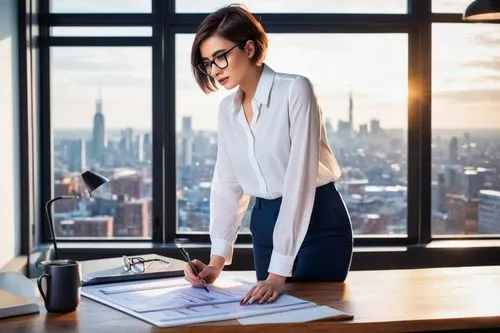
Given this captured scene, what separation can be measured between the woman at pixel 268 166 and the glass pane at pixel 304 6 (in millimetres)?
2351

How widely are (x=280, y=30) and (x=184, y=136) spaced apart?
839mm

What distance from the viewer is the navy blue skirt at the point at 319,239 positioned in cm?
226

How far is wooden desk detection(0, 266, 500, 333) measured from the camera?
174 centimetres

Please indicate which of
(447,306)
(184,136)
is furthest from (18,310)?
(184,136)

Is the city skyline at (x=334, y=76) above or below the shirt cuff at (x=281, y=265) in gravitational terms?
above

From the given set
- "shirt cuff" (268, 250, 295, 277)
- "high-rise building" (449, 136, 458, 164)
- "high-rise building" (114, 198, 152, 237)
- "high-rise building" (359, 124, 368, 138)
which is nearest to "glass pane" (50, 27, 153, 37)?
"high-rise building" (114, 198, 152, 237)

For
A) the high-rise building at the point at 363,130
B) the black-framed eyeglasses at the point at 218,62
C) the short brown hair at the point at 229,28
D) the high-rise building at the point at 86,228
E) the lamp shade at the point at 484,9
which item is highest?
the lamp shade at the point at 484,9

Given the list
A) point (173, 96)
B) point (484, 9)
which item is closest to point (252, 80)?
point (484, 9)

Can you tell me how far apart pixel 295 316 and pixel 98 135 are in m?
3.06

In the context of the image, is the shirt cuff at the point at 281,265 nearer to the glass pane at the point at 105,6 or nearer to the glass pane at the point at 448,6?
the glass pane at the point at 105,6

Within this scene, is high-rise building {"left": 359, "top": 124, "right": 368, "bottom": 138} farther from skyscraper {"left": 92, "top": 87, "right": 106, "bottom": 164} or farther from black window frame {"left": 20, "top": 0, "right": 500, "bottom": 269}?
skyscraper {"left": 92, "top": 87, "right": 106, "bottom": 164}

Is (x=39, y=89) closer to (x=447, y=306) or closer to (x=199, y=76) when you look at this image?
(x=199, y=76)

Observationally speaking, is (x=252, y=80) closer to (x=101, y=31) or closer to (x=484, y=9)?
(x=484, y=9)

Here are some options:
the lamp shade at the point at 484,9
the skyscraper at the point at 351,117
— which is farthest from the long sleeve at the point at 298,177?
the skyscraper at the point at 351,117
